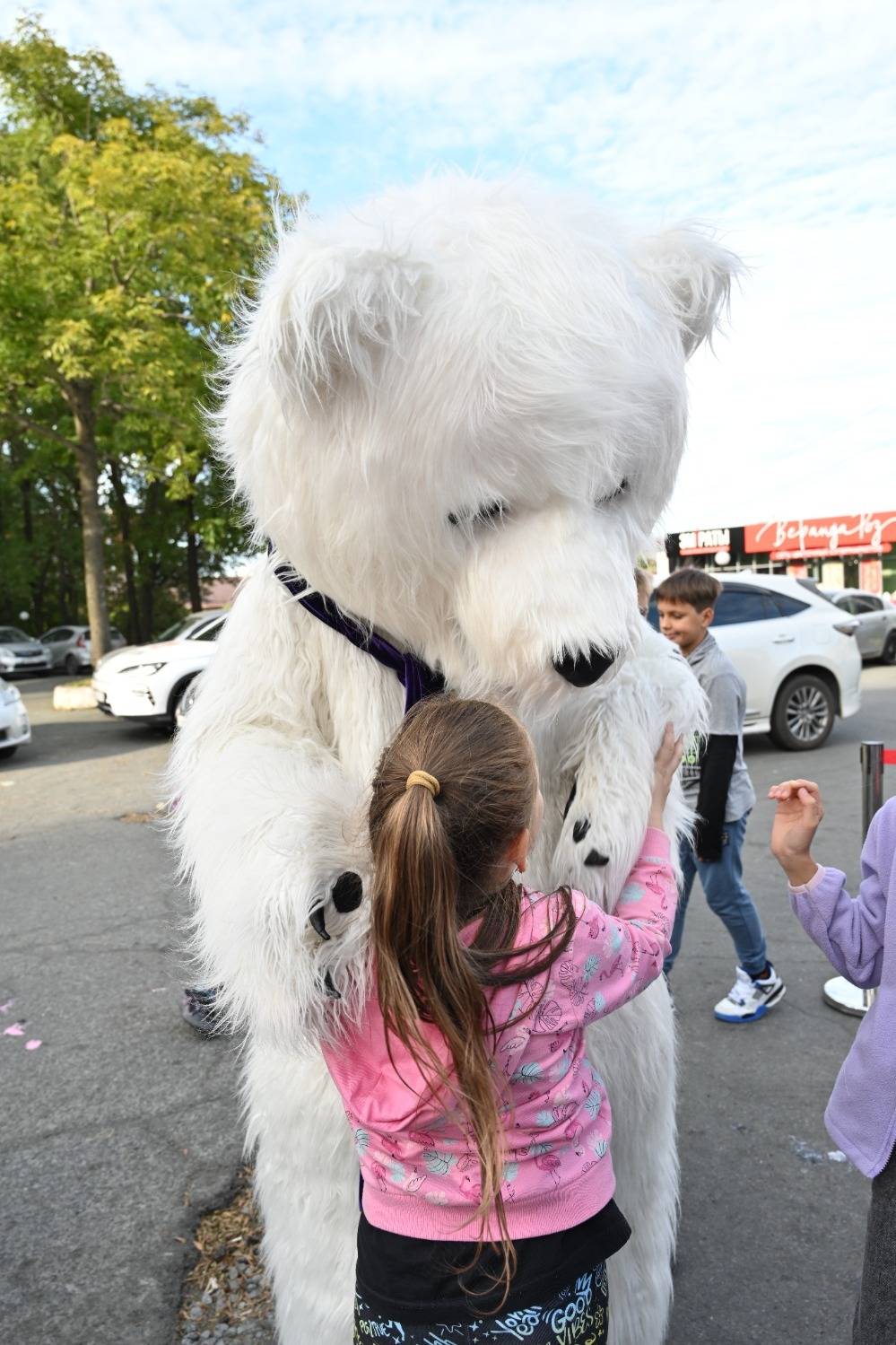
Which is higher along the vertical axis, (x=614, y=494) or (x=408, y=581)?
(x=614, y=494)

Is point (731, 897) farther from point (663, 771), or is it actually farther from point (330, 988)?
point (330, 988)

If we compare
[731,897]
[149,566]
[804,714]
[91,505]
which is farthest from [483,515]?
[149,566]

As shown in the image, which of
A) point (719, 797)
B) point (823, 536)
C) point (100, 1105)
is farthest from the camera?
point (823, 536)

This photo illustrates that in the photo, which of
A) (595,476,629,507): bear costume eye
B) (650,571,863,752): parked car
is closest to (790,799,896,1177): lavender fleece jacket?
(595,476,629,507): bear costume eye

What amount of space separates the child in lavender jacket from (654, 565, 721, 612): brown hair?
1855 mm

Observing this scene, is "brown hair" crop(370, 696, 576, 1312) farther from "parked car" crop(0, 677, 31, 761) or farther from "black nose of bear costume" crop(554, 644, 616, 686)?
"parked car" crop(0, 677, 31, 761)

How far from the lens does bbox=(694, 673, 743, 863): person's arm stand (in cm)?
330

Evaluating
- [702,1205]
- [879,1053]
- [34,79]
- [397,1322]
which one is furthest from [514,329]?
[34,79]

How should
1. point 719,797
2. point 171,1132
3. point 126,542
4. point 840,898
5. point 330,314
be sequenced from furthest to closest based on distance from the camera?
point 126,542 → point 719,797 → point 171,1132 → point 840,898 → point 330,314

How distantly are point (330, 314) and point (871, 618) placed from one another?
14581 millimetres

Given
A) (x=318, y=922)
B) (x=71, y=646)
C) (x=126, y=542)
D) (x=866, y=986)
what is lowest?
(x=71, y=646)

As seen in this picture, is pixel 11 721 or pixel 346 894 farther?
pixel 11 721

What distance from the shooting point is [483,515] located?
1.21 meters

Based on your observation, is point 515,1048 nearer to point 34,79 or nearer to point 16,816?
point 16,816
